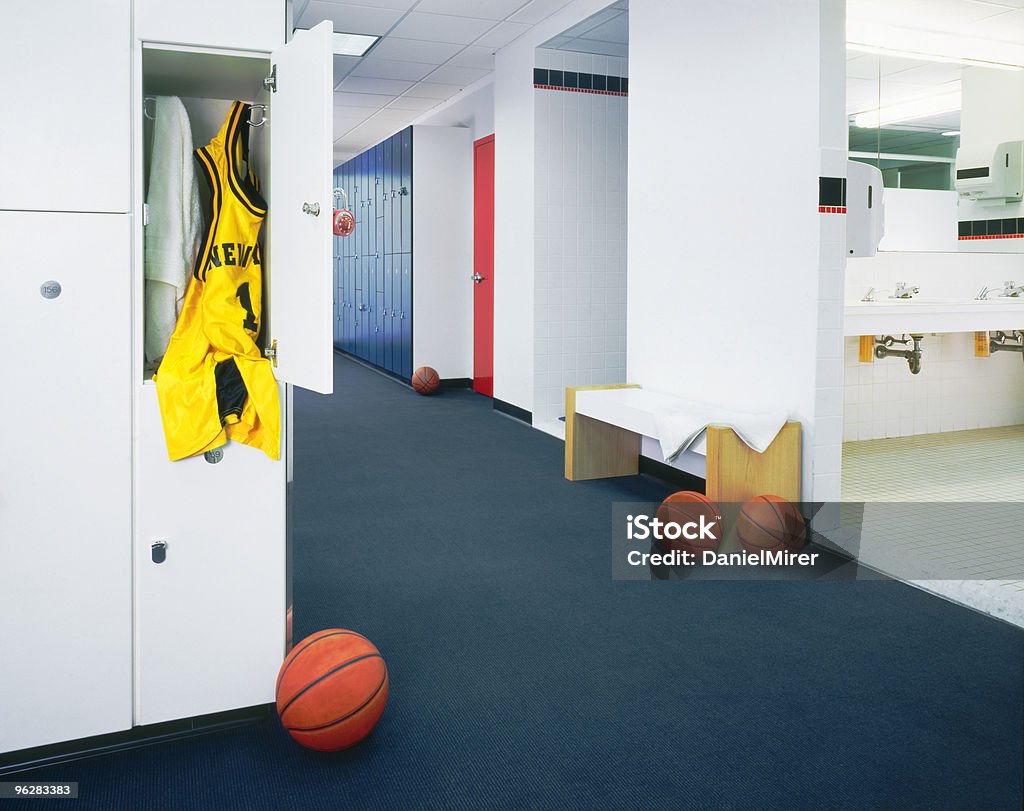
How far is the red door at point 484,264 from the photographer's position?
7750 mm

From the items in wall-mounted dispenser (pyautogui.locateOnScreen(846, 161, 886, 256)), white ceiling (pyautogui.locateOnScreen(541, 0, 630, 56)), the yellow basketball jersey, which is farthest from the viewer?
white ceiling (pyautogui.locateOnScreen(541, 0, 630, 56))

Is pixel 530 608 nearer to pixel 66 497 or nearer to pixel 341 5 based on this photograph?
pixel 66 497

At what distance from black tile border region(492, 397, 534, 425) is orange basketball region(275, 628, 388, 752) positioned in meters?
4.45

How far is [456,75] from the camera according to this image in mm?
7570

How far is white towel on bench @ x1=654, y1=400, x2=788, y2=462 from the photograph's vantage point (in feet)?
11.9

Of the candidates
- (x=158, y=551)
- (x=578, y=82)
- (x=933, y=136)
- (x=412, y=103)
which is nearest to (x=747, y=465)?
(x=158, y=551)

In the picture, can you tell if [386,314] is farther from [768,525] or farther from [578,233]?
[768,525]

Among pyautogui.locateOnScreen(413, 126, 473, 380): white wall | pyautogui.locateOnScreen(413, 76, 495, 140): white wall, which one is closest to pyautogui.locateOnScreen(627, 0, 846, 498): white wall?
pyautogui.locateOnScreen(413, 76, 495, 140): white wall

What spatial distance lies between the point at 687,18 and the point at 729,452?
2.15m

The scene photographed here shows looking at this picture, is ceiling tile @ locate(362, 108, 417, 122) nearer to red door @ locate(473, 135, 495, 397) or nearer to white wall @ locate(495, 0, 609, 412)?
red door @ locate(473, 135, 495, 397)

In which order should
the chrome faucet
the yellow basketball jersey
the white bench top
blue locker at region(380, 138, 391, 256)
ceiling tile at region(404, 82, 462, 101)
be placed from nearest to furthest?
the yellow basketball jersey, the white bench top, the chrome faucet, ceiling tile at region(404, 82, 462, 101), blue locker at region(380, 138, 391, 256)

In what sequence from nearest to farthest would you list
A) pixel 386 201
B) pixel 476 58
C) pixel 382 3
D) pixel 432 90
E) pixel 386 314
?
pixel 382 3 < pixel 476 58 < pixel 432 90 < pixel 386 201 < pixel 386 314

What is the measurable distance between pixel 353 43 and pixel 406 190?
215 centimetres

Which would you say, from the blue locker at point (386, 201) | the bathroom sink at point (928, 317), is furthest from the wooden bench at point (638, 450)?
the blue locker at point (386, 201)
